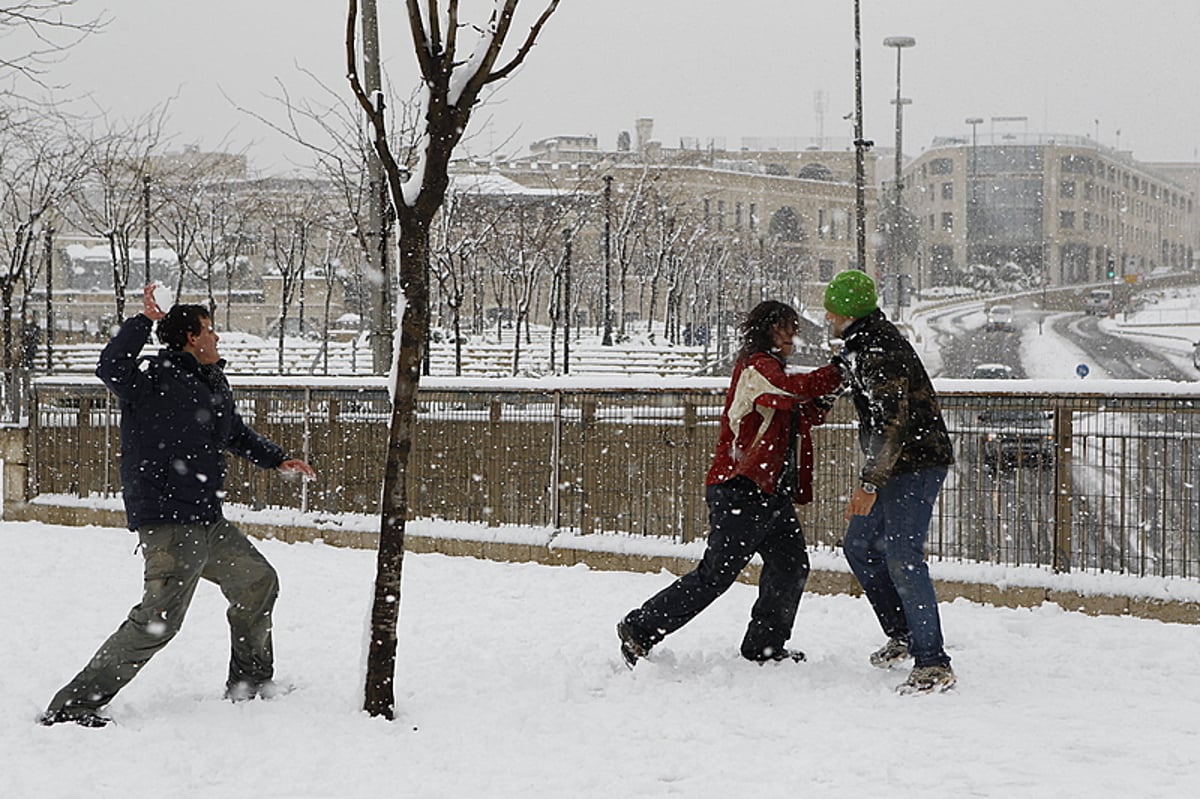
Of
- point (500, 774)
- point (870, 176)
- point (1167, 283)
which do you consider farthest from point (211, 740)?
point (1167, 283)

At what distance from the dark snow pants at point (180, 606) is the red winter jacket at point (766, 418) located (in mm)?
2264

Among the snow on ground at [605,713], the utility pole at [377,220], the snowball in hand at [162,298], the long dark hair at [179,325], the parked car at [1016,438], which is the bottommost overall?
the snow on ground at [605,713]

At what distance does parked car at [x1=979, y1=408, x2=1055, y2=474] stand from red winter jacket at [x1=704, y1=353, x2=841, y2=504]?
6.37ft

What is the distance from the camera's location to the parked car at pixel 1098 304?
90562 mm

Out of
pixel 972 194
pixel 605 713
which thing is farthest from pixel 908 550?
pixel 972 194

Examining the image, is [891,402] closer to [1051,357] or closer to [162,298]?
[162,298]

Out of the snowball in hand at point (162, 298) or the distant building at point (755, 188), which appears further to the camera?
the distant building at point (755, 188)

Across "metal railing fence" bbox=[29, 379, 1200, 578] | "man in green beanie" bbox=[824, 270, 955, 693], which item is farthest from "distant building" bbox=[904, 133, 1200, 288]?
"man in green beanie" bbox=[824, 270, 955, 693]

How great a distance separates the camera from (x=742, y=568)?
6445 mm

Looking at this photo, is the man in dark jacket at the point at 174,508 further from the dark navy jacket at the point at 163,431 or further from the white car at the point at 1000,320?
the white car at the point at 1000,320

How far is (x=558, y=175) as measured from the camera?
279ft

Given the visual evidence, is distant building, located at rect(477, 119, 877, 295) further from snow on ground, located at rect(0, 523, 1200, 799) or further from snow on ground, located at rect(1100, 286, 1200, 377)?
snow on ground, located at rect(0, 523, 1200, 799)

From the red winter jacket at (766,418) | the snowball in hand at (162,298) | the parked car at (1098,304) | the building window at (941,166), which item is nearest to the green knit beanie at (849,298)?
the red winter jacket at (766,418)

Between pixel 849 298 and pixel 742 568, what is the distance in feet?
4.56
